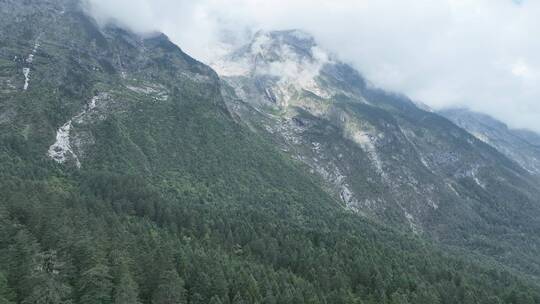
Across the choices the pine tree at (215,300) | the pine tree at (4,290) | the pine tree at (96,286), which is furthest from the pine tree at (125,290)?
the pine tree at (4,290)

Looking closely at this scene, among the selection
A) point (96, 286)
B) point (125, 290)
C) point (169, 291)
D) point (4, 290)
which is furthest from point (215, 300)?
point (4, 290)

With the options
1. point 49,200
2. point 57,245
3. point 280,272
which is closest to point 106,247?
point 57,245

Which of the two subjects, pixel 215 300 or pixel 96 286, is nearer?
pixel 96 286

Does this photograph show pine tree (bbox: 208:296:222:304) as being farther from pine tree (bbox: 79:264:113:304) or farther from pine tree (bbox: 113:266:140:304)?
pine tree (bbox: 79:264:113:304)

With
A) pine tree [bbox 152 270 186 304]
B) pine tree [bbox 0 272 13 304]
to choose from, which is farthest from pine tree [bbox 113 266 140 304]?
pine tree [bbox 0 272 13 304]

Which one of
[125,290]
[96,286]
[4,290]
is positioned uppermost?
[96,286]

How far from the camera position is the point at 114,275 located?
444 feet

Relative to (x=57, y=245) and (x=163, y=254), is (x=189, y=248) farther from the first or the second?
(x=57, y=245)

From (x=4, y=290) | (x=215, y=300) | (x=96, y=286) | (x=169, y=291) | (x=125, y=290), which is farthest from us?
(x=215, y=300)

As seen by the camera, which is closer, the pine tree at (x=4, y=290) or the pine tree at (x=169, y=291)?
the pine tree at (x=4, y=290)

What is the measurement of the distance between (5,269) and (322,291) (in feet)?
330

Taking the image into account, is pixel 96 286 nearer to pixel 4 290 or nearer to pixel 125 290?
pixel 125 290

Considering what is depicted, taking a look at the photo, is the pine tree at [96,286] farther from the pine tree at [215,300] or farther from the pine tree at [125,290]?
the pine tree at [215,300]

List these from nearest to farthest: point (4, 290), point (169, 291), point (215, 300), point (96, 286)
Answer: point (4, 290)
point (96, 286)
point (169, 291)
point (215, 300)
